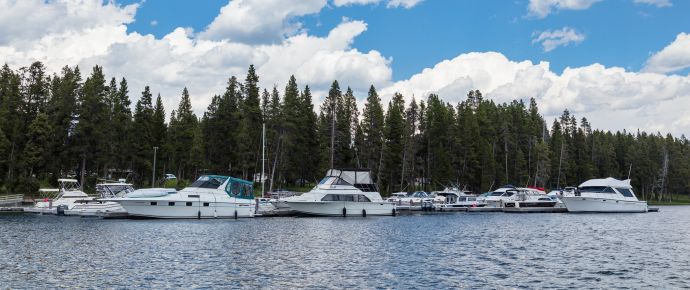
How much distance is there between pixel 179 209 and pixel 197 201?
1.72 meters

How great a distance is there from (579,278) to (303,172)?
260ft

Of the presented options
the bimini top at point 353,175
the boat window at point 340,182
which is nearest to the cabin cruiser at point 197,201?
the boat window at point 340,182

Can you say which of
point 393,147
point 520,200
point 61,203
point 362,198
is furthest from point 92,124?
point 520,200

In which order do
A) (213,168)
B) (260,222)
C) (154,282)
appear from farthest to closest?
(213,168) < (260,222) < (154,282)

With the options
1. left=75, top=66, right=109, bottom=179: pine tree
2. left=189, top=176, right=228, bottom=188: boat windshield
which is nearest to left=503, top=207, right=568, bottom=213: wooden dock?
left=189, top=176, right=228, bottom=188: boat windshield

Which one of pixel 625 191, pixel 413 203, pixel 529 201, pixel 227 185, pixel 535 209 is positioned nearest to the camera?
pixel 227 185

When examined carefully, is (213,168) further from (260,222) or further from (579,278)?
(579,278)

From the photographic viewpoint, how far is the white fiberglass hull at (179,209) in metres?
49.9

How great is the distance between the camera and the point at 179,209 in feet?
167

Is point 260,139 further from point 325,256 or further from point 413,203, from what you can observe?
point 325,256

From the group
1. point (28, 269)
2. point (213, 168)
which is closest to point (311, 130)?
point (213, 168)

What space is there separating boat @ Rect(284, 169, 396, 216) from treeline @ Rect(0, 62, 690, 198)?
92.4ft

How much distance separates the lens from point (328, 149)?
94.3 m

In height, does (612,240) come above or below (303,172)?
below
